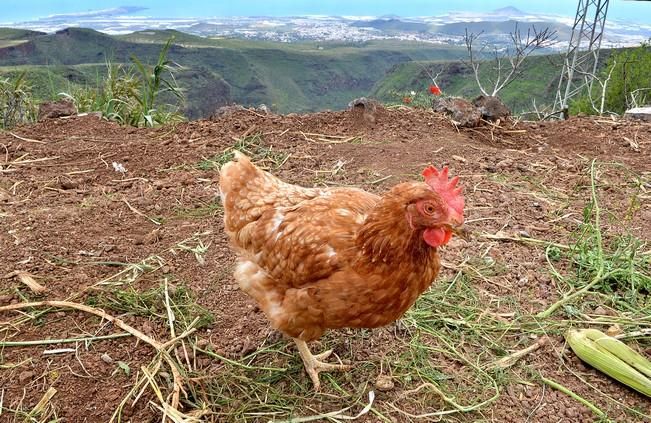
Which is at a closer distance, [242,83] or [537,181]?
[537,181]

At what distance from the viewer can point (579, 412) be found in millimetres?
2344

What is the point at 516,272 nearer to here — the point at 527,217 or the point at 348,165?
the point at 527,217

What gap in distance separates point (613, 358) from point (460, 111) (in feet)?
13.3

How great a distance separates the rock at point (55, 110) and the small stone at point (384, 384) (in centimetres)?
552

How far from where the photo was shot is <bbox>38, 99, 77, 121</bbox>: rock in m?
5.93

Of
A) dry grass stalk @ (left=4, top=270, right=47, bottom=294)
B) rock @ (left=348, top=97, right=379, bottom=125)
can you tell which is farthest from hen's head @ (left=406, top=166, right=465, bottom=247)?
rock @ (left=348, top=97, right=379, bottom=125)

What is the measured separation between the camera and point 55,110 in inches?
234

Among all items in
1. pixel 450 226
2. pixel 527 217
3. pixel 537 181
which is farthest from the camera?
pixel 537 181

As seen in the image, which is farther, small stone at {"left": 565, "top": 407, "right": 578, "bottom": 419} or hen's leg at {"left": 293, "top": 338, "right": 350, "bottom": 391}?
hen's leg at {"left": 293, "top": 338, "right": 350, "bottom": 391}

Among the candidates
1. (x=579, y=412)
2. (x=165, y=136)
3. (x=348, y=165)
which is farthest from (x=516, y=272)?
(x=165, y=136)

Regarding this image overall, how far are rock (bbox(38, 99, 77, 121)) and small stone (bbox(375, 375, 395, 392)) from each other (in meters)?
5.52

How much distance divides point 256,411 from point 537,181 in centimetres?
358

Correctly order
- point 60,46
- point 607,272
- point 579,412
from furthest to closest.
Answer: point 60,46 → point 607,272 → point 579,412

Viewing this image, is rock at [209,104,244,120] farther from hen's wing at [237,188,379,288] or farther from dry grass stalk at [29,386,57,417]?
dry grass stalk at [29,386,57,417]
